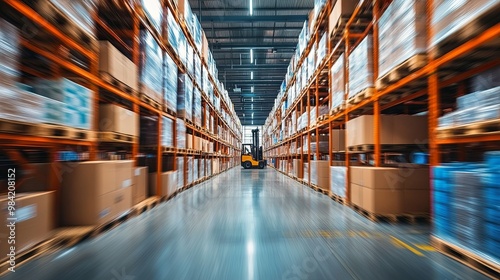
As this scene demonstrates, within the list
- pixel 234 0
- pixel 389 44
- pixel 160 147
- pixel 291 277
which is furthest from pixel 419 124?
pixel 234 0

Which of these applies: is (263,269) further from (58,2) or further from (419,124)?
(419,124)

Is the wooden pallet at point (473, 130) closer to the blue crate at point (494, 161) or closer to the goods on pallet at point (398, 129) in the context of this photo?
the blue crate at point (494, 161)

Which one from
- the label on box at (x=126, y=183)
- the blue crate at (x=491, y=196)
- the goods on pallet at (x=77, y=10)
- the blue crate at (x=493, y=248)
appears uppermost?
the goods on pallet at (x=77, y=10)

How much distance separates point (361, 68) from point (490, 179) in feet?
7.96

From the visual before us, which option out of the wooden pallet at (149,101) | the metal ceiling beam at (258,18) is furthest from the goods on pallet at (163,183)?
the metal ceiling beam at (258,18)

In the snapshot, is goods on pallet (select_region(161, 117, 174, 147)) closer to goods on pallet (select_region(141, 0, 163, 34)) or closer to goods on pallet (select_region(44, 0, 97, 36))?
goods on pallet (select_region(141, 0, 163, 34))

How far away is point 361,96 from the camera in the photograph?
376cm

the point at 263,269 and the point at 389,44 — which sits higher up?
the point at 389,44

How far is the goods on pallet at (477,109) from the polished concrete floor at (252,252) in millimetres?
1152

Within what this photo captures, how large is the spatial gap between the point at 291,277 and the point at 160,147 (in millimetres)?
3436

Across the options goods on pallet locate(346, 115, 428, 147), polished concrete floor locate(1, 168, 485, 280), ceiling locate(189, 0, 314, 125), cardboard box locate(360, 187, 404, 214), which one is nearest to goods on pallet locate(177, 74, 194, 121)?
polished concrete floor locate(1, 168, 485, 280)

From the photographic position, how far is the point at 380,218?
10.7 ft

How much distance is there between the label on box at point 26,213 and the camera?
1920 millimetres

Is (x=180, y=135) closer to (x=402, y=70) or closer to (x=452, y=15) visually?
(x=402, y=70)
